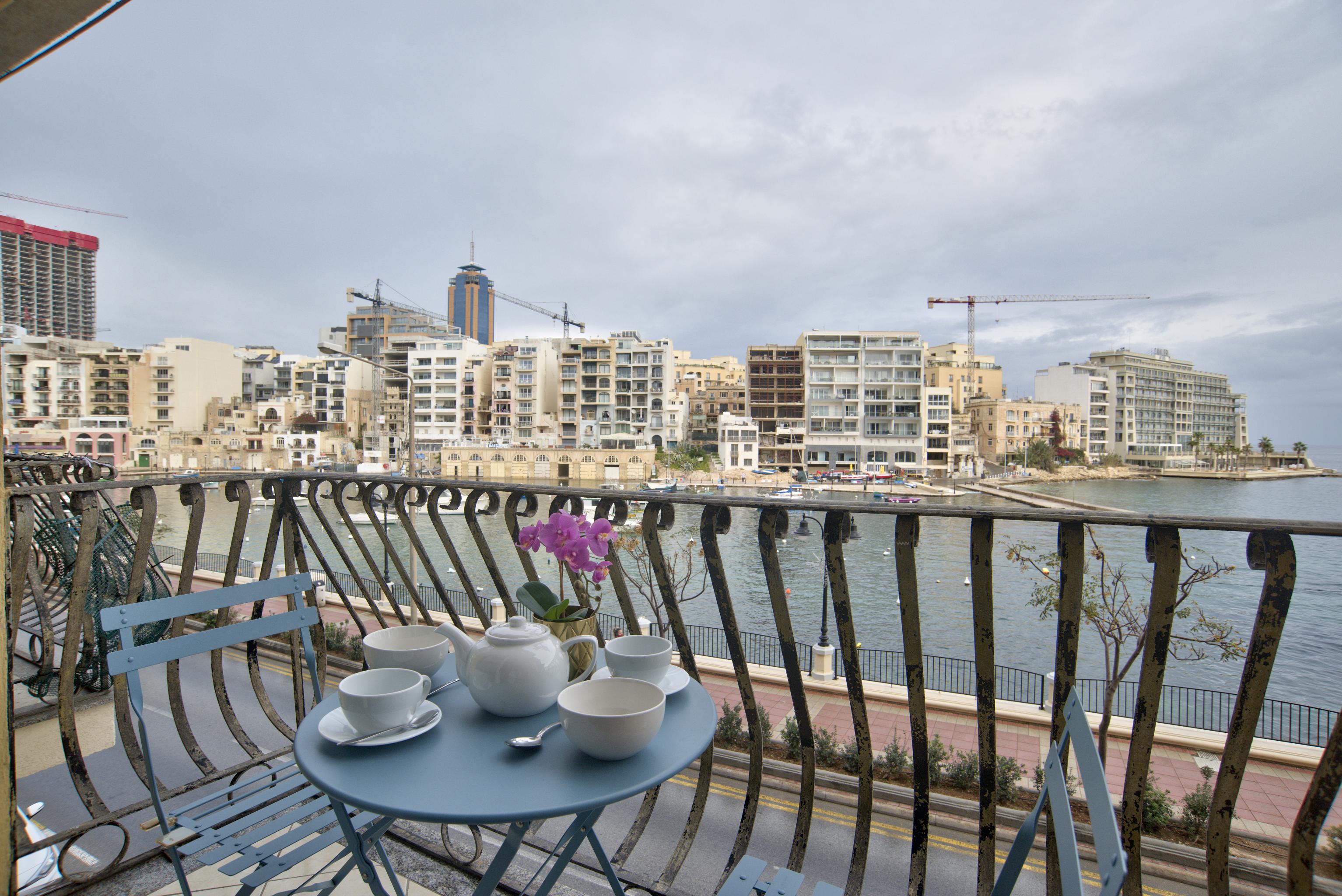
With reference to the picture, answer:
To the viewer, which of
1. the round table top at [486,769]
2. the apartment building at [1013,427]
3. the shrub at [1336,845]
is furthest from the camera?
the apartment building at [1013,427]

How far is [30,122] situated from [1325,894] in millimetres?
5934

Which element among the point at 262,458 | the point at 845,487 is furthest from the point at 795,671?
the point at 262,458

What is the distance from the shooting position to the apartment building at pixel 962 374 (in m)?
77.8

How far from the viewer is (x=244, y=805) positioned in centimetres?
164

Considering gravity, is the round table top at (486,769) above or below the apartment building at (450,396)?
below

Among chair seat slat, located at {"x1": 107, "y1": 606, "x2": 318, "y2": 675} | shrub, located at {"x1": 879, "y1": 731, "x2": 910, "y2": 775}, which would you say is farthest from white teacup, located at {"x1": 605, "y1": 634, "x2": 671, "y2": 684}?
shrub, located at {"x1": 879, "y1": 731, "x2": 910, "y2": 775}

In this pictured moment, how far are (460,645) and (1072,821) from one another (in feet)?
3.83

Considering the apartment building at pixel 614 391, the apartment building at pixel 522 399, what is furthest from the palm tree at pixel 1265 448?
the apartment building at pixel 522 399

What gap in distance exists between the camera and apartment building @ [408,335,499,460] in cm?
6062

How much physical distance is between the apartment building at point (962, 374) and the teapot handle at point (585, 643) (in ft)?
259

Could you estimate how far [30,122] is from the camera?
10.6ft

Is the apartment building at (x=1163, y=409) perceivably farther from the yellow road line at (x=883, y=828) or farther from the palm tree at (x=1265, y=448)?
the yellow road line at (x=883, y=828)

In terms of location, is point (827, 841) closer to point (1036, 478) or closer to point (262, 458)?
point (262, 458)

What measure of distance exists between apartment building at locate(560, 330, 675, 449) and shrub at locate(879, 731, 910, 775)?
5150 cm
